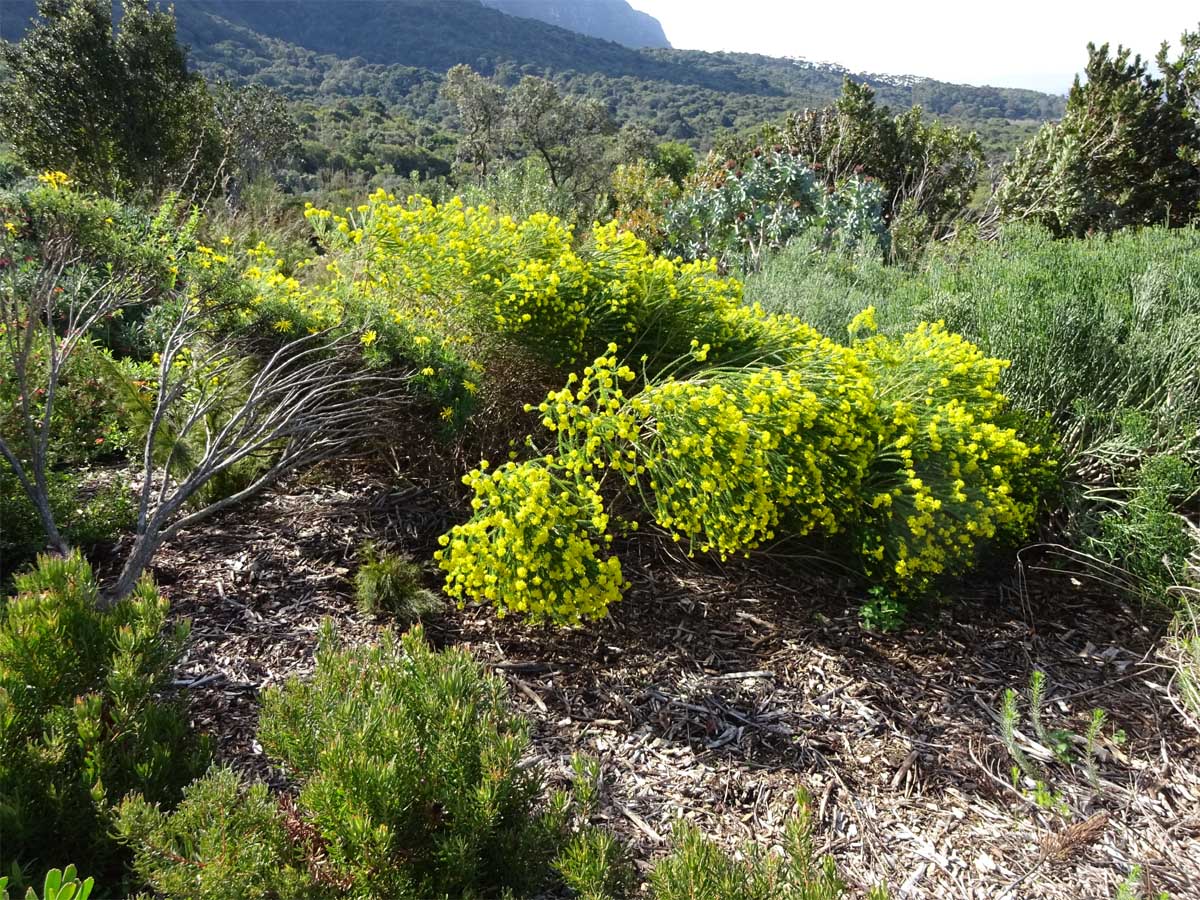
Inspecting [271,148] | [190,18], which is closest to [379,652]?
[271,148]

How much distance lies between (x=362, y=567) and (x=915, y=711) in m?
2.28

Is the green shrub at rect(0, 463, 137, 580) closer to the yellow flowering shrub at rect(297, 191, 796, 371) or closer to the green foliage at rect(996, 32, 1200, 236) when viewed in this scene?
the yellow flowering shrub at rect(297, 191, 796, 371)

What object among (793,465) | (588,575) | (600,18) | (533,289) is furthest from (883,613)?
(600,18)

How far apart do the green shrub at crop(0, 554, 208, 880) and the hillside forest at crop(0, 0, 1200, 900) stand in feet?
0.04

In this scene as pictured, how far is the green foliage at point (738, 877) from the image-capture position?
1.41 m

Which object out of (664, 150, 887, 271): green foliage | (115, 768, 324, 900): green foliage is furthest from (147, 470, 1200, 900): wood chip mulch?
(664, 150, 887, 271): green foliage

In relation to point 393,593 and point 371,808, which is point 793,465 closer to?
point 393,593

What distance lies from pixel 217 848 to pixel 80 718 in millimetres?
530

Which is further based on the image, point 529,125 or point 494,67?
point 494,67

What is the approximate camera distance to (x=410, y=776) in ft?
5.32

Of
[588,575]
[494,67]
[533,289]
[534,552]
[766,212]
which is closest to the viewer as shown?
[534,552]

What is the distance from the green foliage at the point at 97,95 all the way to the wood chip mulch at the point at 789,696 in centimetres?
1028

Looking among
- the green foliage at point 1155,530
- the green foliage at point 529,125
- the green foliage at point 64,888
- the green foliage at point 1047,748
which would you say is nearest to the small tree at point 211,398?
the green foliage at point 64,888

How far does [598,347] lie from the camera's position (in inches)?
138
